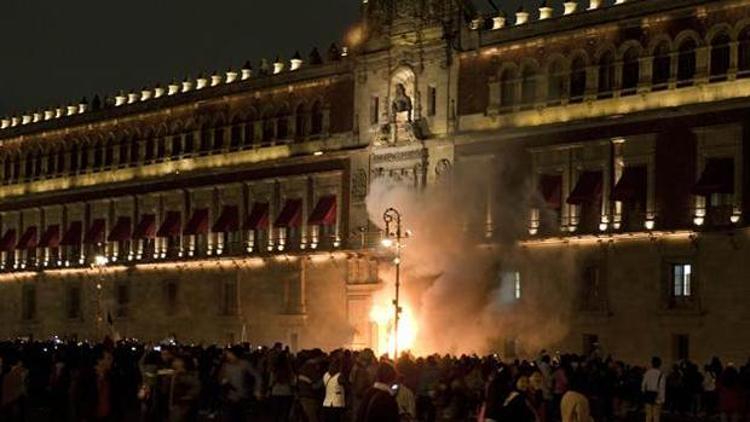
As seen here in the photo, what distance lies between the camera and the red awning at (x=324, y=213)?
192 ft

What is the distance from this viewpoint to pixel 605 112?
163ft

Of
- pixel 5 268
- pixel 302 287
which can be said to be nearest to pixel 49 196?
pixel 5 268

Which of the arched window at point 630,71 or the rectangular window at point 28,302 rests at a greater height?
the arched window at point 630,71

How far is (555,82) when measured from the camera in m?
51.4

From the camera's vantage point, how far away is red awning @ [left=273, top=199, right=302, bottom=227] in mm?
60438

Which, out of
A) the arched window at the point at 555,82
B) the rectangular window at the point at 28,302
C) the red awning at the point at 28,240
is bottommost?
the rectangular window at the point at 28,302

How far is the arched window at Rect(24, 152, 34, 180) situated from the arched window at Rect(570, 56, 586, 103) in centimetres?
3908

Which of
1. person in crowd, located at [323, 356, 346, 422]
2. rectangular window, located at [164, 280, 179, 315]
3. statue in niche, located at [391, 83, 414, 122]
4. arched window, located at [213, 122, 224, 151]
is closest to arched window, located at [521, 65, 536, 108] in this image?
statue in niche, located at [391, 83, 414, 122]

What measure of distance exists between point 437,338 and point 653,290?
8948 millimetres

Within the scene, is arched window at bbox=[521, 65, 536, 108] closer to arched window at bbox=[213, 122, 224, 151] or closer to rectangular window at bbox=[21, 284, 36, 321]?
arched window at bbox=[213, 122, 224, 151]

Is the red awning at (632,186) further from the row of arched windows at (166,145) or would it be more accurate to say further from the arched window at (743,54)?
the row of arched windows at (166,145)

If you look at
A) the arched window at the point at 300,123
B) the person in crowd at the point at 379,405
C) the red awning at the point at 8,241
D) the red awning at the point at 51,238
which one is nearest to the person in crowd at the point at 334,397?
the person in crowd at the point at 379,405

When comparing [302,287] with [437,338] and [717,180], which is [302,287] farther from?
[717,180]

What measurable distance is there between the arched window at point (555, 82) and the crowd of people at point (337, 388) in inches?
553
